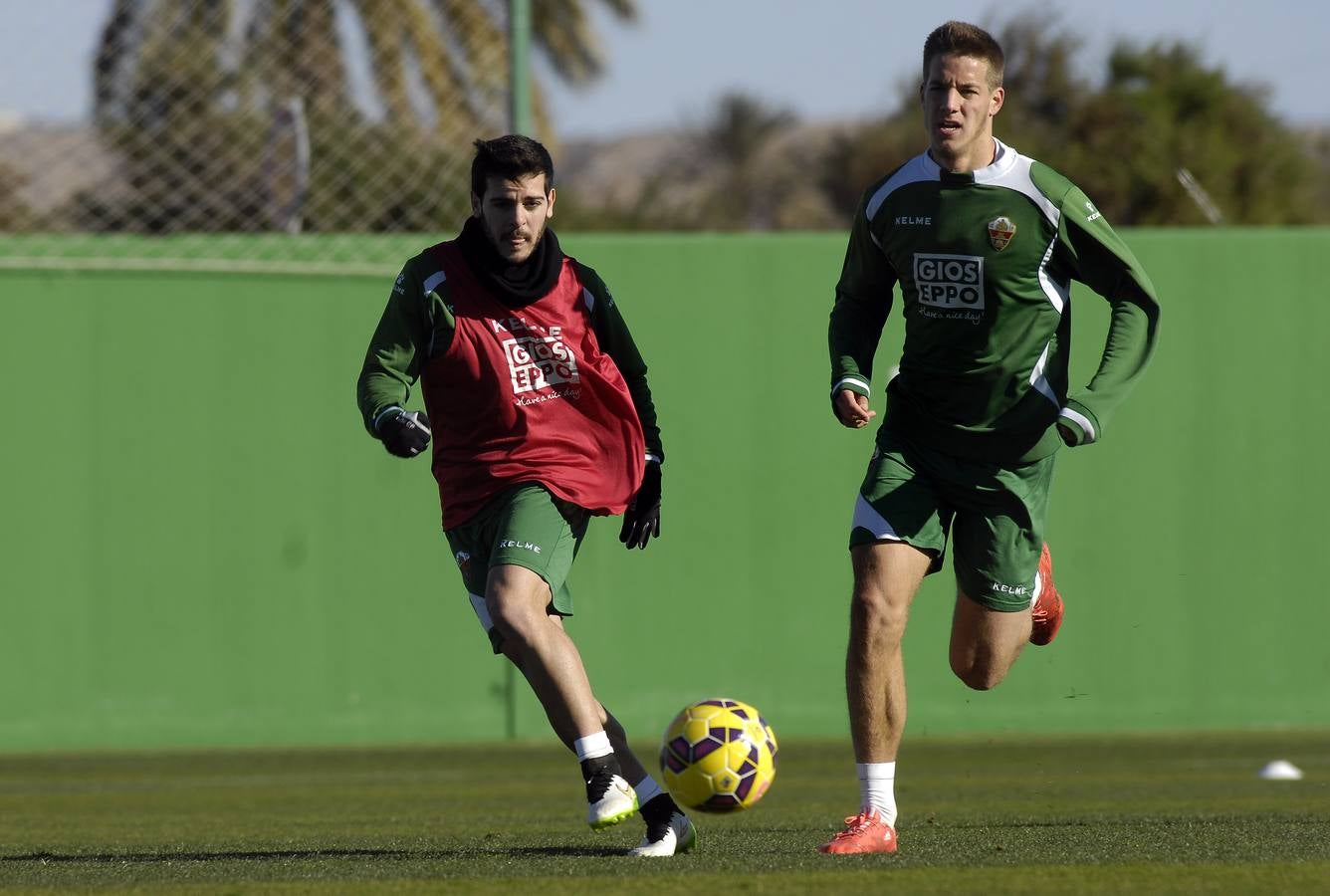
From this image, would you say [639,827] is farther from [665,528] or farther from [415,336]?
[665,528]

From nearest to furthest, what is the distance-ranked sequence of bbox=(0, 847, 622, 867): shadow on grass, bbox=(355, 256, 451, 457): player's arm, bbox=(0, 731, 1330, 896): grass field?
bbox=(0, 731, 1330, 896): grass field < bbox=(355, 256, 451, 457): player's arm < bbox=(0, 847, 622, 867): shadow on grass

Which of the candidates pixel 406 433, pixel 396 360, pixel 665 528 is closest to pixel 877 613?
pixel 406 433

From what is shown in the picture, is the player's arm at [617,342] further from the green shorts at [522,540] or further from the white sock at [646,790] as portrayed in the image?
the white sock at [646,790]

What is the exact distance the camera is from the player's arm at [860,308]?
6.82 m

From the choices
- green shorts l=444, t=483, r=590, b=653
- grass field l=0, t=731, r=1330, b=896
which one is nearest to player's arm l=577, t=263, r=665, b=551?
green shorts l=444, t=483, r=590, b=653

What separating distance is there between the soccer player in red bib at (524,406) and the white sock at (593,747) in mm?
10

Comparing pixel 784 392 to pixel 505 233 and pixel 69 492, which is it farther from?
pixel 505 233

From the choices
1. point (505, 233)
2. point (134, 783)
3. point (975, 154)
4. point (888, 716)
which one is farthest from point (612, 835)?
point (134, 783)

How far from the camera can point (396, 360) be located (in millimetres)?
6672

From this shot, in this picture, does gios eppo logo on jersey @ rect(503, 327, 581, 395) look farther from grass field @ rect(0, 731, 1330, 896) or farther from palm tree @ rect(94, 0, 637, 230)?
palm tree @ rect(94, 0, 637, 230)

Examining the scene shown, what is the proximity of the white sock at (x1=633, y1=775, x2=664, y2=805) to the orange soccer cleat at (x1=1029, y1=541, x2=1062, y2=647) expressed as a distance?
1558mm

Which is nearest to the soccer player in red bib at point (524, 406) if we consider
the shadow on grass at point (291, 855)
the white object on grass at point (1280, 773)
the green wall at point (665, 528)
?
the shadow on grass at point (291, 855)

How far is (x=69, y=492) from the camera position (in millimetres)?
12602

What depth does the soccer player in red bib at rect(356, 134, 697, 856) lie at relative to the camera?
646 cm
